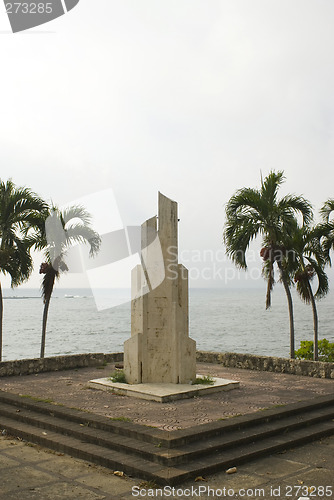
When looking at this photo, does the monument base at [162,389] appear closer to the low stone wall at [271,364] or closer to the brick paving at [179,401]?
the brick paving at [179,401]

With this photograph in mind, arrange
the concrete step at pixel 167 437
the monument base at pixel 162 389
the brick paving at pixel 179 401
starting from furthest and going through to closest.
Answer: the monument base at pixel 162 389
the brick paving at pixel 179 401
the concrete step at pixel 167 437

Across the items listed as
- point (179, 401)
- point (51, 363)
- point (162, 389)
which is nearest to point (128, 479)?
point (179, 401)

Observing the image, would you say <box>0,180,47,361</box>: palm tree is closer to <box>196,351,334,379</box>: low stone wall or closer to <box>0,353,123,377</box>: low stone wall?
<box>0,353,123,377</box>: low stone wall

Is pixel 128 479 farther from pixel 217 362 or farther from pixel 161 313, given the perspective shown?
pixel 217 362

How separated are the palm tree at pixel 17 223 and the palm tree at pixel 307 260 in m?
8.20

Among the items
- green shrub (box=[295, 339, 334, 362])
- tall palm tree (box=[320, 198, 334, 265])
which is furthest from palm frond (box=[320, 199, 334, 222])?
green shrub (box=[295, 339, 334, 362])

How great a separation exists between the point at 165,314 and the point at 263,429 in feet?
12.7

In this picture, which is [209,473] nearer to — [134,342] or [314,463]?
[314,463]

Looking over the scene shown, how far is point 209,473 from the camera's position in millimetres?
7035

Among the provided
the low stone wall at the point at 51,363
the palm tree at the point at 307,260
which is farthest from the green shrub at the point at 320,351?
the low stone wall at the point at 51,363

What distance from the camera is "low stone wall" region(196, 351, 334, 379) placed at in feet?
42.9

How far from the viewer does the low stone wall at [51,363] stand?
13.5 m

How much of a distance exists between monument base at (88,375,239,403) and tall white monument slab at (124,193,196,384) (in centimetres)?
39

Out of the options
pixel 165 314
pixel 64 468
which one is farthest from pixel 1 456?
pixel 165 314
